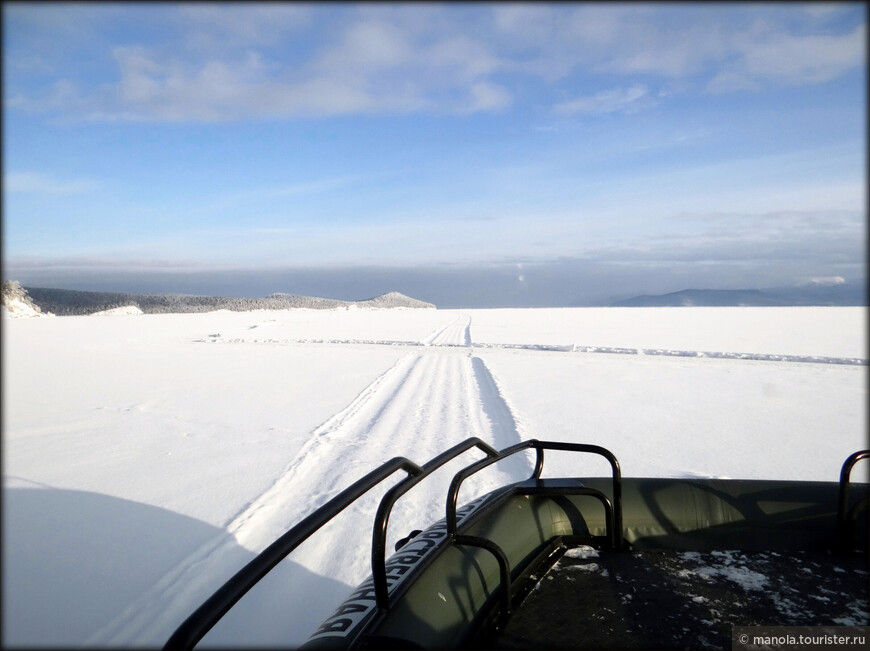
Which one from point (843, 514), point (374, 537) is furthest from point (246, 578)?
point (843, 514)

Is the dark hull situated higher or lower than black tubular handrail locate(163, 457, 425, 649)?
lower

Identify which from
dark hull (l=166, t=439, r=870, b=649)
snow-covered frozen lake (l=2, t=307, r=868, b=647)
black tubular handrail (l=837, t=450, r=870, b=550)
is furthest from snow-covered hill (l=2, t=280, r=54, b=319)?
black tubular handrail (l=837, t=450, r=870, b=550)

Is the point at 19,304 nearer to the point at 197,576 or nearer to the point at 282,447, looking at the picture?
the point at 282,447

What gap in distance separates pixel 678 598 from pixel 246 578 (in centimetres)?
176

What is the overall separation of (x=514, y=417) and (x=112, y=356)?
14.2 meters

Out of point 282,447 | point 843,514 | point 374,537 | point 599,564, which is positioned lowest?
point 282,447

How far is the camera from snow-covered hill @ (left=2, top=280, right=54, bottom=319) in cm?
5518

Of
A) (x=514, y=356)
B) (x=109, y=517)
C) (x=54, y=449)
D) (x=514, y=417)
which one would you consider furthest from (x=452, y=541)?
(x=514, y=356)

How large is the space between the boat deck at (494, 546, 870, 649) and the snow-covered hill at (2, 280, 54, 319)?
66775mm


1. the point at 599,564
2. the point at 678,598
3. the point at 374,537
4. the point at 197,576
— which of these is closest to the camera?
the point at 374,537

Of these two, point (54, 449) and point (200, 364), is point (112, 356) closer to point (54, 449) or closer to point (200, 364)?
point (200, 364)

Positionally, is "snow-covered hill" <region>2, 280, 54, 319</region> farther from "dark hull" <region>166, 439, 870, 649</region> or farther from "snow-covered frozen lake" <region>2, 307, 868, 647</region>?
"dark hull" <region>166, 439, 870, 649</region>

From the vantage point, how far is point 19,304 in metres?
58.6

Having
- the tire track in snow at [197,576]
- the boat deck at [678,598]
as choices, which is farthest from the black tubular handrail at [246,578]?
the tire track in snow at [197,576]
